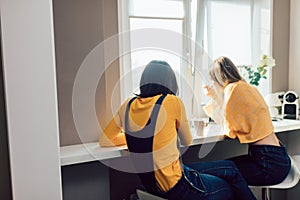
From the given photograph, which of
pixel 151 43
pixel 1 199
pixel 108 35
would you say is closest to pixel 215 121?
pixel 151 43

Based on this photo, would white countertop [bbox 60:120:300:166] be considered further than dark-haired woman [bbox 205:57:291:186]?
No

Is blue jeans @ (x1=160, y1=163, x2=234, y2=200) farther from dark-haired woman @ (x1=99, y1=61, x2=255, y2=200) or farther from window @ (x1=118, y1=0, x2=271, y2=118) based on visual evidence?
window @ (x1=118, y1=0, x2=271, y2=118)

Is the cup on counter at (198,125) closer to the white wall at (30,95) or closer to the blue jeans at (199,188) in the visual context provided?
the blue jeans at (199,188)

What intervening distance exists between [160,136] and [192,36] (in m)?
1.18

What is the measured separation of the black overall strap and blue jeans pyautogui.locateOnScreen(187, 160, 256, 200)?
36 centimetres

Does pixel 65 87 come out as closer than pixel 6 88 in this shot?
No

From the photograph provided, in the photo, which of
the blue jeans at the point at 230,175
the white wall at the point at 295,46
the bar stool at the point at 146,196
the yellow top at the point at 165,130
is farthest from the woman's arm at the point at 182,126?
the white wall at the point at 295,46

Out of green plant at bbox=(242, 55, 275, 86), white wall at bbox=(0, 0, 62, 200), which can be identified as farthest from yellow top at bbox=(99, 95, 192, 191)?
green plant at bbox=(242, 55, 275, 86)

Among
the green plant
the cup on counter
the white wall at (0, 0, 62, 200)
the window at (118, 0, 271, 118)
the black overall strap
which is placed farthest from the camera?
the green plant

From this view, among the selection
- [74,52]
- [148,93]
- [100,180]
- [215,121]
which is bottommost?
[100,180]

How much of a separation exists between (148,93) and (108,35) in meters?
0.53

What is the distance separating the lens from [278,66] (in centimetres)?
295

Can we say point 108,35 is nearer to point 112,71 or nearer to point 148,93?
point 112,71

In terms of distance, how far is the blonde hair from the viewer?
214cm
